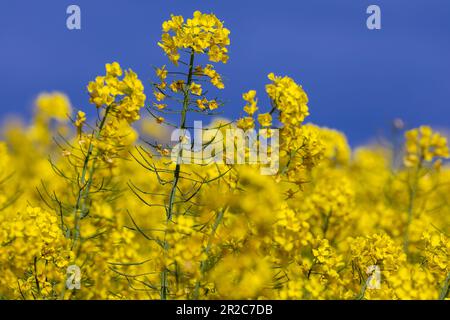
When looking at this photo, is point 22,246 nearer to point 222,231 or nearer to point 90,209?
point 90,209

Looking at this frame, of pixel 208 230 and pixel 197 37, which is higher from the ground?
pixel 197 37

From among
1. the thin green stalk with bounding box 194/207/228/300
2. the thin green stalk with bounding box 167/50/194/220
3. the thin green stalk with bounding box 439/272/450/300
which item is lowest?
the thin green stalk with bounding box 439/272/450/300

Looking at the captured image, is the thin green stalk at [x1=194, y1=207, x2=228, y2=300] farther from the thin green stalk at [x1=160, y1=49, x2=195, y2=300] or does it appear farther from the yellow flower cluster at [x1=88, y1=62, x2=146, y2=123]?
the yellow flower cluster at [x1=88, y1=62, x2=146, y2=123]

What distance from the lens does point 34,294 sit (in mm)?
5125

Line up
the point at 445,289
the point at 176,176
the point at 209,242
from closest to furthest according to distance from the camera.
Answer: the point at 209,242, the point at 445,289, the point at 176,176

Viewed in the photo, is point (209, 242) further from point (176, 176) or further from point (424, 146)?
point (424, 146)

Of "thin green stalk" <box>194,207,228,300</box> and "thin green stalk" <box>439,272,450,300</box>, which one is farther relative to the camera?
"thin green stalk" <box>439,272,450,300</box>

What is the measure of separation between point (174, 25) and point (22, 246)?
5.62 ft

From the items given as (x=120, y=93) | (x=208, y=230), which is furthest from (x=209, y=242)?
(x=120, y=93)

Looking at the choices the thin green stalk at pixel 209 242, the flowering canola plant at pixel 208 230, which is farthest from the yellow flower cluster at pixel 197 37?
the thin green stalk at pixel 209 242

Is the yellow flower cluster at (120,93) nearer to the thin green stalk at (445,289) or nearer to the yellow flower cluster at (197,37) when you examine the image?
the yellow flower cluster at (197,37)

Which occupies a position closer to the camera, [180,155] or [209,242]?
[209,242]

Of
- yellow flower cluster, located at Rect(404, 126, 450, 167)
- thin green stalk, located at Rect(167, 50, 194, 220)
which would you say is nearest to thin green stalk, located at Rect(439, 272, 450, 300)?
yellow flower cluster, located at Rect(404, 126, 450, 167)
